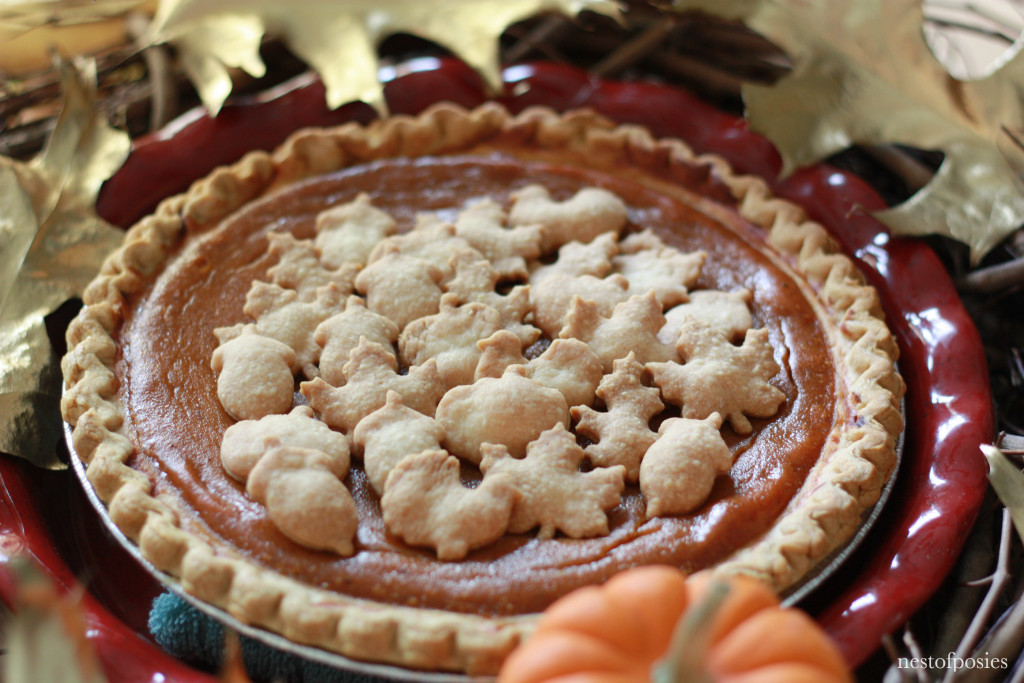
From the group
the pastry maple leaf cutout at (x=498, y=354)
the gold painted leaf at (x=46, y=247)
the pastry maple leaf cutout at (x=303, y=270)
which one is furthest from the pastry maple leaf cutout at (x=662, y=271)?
the gold painted leaf at (x=46, y=247)

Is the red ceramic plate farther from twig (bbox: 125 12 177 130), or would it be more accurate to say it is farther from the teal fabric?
twig (bbox: 125 12 177 130)

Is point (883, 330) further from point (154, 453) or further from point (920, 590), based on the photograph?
point (154, 453)

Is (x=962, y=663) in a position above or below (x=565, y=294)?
below

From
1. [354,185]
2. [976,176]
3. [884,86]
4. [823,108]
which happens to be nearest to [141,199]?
[354,185]

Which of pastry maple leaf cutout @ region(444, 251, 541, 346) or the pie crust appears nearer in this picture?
the pie crust

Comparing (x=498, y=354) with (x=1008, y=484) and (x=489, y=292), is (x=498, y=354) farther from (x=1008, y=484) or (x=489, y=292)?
(x=1008, y=484)

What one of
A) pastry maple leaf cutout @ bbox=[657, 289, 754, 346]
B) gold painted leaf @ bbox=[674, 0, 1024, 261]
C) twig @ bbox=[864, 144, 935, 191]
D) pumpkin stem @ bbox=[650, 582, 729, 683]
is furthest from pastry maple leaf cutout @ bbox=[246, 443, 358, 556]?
twig @ bbox=[864, 144, 935, 191]

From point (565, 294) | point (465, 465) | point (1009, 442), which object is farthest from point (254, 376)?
point (1009, 442)
